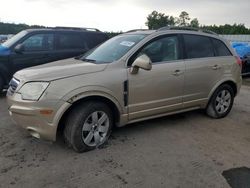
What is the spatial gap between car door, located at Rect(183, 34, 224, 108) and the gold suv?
0.02 m

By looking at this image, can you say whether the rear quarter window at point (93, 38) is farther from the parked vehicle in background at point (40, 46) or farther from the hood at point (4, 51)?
the hood at point (4, 51)

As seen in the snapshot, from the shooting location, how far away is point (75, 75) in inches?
155

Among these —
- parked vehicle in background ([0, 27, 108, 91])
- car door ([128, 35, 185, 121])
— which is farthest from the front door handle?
parked vehicle in background ([0, 27, 108, 91])

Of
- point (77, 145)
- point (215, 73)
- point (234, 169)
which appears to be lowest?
point (234, 169)

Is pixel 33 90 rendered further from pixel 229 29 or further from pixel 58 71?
pixel 229 29

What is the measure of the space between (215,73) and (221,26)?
40.9 metres

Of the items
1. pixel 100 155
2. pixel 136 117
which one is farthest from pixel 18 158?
pixel 136 117

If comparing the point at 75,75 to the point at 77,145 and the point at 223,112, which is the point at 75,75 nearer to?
the point at 77,145

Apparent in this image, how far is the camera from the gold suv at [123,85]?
380 centimetres

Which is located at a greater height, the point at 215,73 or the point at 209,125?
the point at 215,73

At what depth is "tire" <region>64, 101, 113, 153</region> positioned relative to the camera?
3922 mm

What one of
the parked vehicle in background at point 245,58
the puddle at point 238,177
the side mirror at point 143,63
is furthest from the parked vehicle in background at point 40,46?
the parked vehicle in background at point 245,58

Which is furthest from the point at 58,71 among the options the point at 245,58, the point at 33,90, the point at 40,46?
the point at 245,58

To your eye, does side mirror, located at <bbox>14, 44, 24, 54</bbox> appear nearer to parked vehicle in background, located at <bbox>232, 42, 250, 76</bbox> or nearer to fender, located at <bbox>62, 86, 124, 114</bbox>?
fender, located at <bbox>62, 86, 124, 114</bbox>
